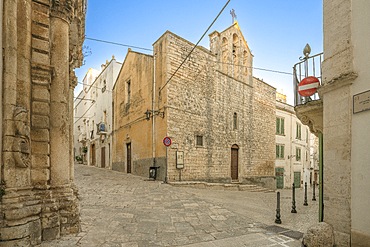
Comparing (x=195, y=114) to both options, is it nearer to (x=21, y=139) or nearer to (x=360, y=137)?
(x=360, y=137)

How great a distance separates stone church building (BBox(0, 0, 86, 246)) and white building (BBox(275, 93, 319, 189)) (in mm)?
20548

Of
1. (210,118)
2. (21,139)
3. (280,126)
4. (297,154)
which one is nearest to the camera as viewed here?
(21,139)

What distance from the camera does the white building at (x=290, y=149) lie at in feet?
72.7

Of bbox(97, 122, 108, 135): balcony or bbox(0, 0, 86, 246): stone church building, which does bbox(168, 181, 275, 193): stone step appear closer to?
bbox(0, 0, 86, 246): stone church building

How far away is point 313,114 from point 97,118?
76.3ft

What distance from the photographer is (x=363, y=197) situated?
3.44 meters

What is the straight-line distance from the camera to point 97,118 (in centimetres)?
2503

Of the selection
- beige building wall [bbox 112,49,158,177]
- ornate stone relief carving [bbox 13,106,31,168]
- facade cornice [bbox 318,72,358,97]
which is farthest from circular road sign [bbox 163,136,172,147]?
facade cornice [bbox 318,72,358,97]

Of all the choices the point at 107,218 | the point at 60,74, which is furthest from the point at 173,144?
the point at 60,74

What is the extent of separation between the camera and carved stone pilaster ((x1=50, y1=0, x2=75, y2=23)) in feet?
14.8

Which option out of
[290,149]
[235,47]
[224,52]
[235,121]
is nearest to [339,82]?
[235,121]

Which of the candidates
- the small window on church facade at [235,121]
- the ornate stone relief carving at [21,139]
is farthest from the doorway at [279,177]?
the ornate stone relief carving at [21,139]

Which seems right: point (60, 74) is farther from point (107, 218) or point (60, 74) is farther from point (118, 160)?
point (118, 160)

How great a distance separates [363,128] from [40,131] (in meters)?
5.10
